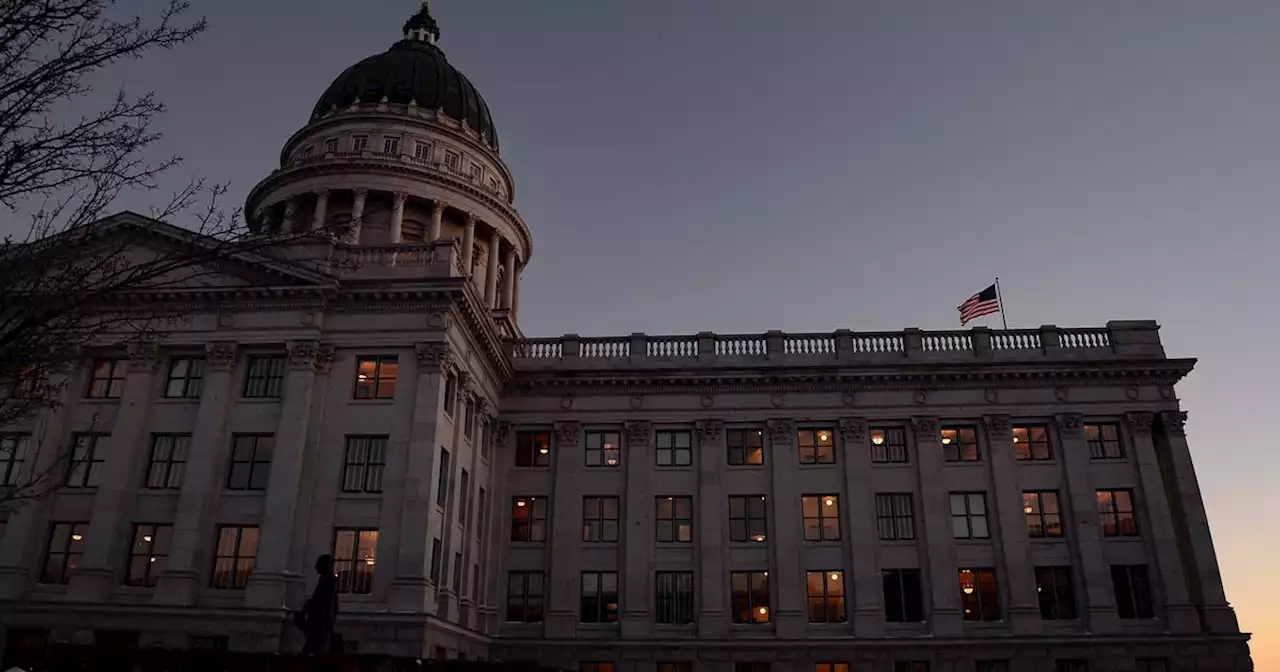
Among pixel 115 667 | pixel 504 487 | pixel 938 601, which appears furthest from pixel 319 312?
pixel 938 601

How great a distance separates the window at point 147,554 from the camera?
102 ft

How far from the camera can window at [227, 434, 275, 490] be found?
1268 inches

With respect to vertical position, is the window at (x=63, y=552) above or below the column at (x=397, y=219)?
below

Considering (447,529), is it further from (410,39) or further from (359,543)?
(410,39)

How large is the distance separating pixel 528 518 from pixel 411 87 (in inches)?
1389

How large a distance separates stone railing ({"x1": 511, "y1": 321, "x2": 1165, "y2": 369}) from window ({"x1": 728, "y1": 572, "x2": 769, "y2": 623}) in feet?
32.5

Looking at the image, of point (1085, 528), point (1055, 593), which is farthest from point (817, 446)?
point (1085, 528)

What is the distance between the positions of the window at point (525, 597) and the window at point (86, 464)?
1717 cm

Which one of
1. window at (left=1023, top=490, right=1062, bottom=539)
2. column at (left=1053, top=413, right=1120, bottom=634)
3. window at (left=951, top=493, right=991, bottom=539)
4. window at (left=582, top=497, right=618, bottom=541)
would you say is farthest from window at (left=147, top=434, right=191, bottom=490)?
column at (left=1053, top=413, right=1120, bottom=634)

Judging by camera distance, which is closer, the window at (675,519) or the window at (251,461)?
the window at (251,461)

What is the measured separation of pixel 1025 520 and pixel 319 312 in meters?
31.2

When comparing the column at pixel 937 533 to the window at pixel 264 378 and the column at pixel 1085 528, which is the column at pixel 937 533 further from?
the window at pixel 264 378

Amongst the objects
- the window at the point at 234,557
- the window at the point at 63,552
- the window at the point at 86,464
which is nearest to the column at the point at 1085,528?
the window at the point at 234,557

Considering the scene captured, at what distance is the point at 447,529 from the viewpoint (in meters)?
33.8
